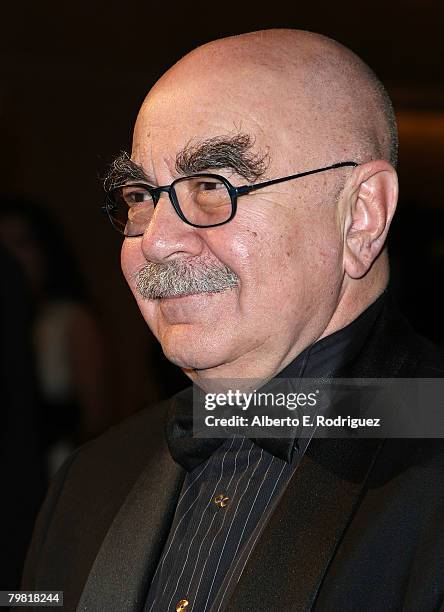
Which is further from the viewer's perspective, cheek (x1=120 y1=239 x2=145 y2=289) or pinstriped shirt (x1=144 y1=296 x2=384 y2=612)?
cheek (x1=120 y1=239 x2=145 y2=289)

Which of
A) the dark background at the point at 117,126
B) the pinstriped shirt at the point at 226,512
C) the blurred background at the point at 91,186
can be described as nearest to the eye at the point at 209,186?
the pinstriped shirt at the point at 226,512

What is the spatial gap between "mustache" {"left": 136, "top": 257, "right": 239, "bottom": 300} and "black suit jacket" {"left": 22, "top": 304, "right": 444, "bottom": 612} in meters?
0.23

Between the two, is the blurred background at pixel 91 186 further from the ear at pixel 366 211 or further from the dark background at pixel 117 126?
the ear at pixel 366 211

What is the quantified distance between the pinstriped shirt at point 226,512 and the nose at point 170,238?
9.0 inches

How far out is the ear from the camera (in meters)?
1.46

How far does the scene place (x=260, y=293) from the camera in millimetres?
1371

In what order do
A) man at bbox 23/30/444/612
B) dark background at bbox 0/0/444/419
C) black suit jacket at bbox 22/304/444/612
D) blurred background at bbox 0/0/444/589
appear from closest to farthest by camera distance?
1. black suit jacket at bbox 22/304/444/612
2. man at bbox 23/30/444/612
3. blurred background at bbox 0/0/444/589
4. dark background at bbox 0/0/444/419

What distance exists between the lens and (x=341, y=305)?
Answer: 147 centimetres

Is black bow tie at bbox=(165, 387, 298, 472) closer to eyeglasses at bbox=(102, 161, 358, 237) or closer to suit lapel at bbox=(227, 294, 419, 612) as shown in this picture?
suit lapel at bbox=(227, 294, 419, 612)

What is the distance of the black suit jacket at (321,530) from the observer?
1.20m

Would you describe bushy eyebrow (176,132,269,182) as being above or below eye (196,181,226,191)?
above

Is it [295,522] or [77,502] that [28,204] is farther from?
[295,522]

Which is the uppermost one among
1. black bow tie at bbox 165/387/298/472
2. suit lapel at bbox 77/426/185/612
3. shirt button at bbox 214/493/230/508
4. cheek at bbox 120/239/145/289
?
cheek at bbox 120/239/145/289

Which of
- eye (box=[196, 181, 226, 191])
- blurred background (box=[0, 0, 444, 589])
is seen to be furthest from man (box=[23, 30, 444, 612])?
blurred background (box=[0, 0, 444, 589])
